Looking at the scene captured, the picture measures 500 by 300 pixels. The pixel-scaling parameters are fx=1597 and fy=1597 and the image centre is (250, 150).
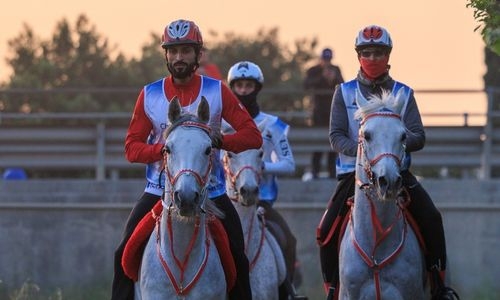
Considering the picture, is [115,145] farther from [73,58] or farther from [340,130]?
[73,58]

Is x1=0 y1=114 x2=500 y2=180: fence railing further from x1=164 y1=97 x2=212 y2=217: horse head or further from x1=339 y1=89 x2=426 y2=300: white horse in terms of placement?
x1=164 y1=97 x2=212 y2=217: horse head

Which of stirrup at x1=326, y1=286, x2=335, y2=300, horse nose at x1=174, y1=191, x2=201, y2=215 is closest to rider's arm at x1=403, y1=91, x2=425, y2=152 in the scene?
stirrup at x1=326, y1=286, x2=335, y2=300

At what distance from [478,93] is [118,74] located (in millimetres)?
28936

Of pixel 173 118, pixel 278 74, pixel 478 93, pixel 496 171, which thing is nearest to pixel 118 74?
pixel 278 74

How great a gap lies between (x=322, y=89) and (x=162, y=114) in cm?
1236

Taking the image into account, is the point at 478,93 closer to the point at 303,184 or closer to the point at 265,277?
the point at 303,184

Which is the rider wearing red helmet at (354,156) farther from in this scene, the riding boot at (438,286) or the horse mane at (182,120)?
the horse mane at (182,120)

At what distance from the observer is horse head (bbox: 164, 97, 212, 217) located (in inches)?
435

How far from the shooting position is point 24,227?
2225cm

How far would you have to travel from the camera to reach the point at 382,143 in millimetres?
12180

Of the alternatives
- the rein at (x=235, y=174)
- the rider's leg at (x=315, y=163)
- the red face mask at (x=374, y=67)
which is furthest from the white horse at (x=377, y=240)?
the rider's leg at (x=315, y=163)

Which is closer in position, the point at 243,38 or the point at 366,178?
the point at 366,178

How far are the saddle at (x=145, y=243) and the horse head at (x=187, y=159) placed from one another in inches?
24.5

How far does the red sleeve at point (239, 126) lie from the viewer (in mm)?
12250
